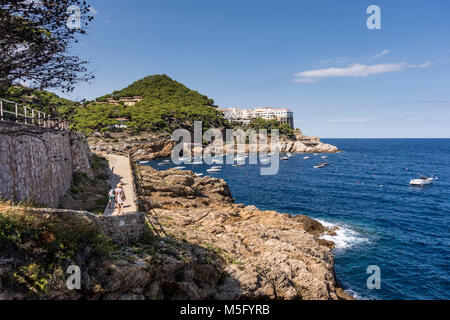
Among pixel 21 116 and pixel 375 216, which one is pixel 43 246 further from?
pixel 375 216

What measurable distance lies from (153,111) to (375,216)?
94.7 m

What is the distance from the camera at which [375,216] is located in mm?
38125

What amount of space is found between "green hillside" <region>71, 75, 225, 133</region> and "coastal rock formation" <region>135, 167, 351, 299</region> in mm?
60177

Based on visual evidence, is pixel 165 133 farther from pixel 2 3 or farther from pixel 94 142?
pixel 2 3

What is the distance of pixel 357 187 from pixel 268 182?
18.9 m

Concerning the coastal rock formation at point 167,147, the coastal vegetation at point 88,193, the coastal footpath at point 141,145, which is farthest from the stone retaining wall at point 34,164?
the coastal footpath at point 141,145

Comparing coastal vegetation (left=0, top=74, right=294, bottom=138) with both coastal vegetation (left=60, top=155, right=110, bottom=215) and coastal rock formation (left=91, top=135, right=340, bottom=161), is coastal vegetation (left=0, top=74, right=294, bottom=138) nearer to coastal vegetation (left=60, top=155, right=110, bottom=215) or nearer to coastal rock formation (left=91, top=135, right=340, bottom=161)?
coastal rock formation (left=91, top=135, right=340, bottom=161)

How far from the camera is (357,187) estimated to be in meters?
57.3

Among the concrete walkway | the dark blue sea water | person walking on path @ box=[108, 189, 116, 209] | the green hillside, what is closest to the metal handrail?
person walking on path @ box=[108, 189, 116, 209]

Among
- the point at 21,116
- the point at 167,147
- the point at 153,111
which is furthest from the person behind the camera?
the point at 153,111

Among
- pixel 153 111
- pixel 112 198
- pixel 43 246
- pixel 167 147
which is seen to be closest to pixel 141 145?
pixel 167 147

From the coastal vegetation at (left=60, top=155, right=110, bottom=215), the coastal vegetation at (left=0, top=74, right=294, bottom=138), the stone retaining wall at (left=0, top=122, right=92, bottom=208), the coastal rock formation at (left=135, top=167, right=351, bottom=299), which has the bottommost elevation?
the coastal rock formation at (left=135, top=167, right=351, bottom=299)

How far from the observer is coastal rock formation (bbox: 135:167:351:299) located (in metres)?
11.6
